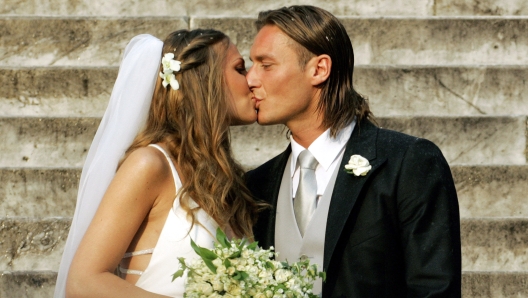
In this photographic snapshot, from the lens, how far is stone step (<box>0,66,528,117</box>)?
572cm

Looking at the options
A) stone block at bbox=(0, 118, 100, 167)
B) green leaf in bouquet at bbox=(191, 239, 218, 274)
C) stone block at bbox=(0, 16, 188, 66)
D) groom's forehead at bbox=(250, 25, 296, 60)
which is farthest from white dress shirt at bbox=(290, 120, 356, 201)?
stone block at bbox=(0, 16, 188, 66)

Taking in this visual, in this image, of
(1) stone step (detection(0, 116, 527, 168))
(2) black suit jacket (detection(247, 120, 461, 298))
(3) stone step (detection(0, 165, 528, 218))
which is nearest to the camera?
(2) black suit jacket (detection(247, 120, 461, 298))

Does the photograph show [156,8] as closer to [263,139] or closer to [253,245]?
[263,139]

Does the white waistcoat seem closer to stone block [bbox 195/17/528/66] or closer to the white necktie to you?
the white necktie

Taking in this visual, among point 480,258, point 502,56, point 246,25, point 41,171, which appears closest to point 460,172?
point 480,258

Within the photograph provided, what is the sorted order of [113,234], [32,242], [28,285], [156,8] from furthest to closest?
[156,8]
[32,242]
[28,285]
[113,234]

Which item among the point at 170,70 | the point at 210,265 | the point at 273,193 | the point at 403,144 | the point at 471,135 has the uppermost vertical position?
the point at 170,70

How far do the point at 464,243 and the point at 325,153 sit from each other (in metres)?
1.60

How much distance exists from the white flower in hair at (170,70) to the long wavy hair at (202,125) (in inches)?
1.2

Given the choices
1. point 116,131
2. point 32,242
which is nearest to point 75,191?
point 32,242

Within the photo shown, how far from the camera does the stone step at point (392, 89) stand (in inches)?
225

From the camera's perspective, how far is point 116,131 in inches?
134

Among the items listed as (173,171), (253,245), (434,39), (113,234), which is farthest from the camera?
(434,39)

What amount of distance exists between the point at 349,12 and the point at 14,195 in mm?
2946
